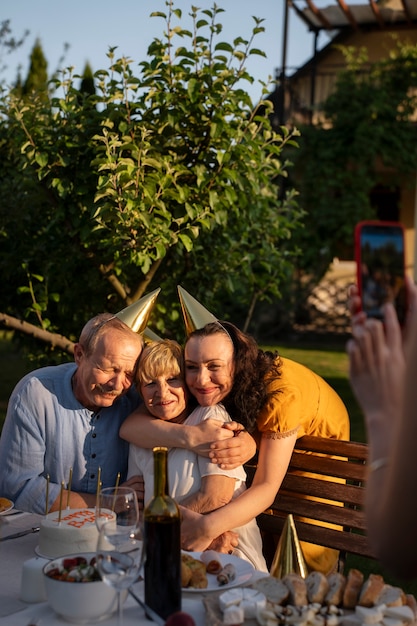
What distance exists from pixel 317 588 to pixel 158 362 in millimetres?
1269

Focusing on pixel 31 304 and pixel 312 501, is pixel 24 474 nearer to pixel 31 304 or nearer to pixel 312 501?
pixel 312 501

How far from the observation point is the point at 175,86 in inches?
160

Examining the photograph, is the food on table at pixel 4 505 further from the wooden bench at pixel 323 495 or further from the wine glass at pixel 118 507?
the wooden bench at pixel 323 495

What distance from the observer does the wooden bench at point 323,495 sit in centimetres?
308

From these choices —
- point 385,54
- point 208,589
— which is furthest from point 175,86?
point 385,54

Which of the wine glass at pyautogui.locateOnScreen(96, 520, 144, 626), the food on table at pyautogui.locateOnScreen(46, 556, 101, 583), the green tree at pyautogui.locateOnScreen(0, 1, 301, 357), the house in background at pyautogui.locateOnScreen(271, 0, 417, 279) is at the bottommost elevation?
the food on table at pyautogui.locateOnScreen(46, 556, 101, 583)

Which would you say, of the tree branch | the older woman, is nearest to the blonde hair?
the older woman

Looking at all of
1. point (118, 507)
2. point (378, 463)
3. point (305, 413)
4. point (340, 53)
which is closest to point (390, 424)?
point (378, 463)

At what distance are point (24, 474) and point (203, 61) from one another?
2261 mm

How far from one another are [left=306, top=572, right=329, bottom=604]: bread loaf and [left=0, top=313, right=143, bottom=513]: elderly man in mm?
1093

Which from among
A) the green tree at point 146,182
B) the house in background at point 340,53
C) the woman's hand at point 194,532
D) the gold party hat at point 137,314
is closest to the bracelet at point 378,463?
the woman's hand at point 194,532

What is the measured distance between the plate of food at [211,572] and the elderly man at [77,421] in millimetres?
770

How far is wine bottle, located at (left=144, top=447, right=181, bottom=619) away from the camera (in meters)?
1.87

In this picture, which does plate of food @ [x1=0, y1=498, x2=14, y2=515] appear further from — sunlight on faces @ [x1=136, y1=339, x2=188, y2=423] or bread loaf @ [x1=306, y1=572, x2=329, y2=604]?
bread loaf @ [x1=306, y1=572, x2=329, y2=604]
